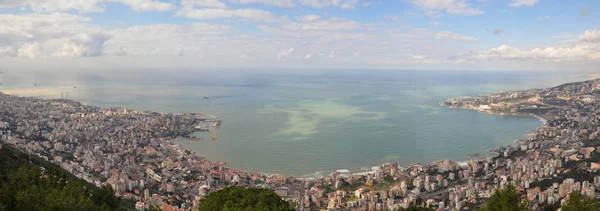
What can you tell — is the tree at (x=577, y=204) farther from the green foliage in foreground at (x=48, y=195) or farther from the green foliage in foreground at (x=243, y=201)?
the green foliage in foreground at (x=48, y=195)

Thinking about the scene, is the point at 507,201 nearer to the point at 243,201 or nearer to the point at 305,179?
the point at 243,201

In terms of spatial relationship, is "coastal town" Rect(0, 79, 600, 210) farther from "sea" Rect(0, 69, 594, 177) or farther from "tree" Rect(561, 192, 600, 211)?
"tree" Rect(561, 192, 600, 211)

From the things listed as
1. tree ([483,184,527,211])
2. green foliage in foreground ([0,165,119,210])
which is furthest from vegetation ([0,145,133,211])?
tree ([483,184,527,211])

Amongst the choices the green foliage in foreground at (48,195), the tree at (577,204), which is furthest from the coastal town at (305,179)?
the green foliage in foreground at (48,195)

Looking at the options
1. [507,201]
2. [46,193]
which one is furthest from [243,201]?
[507,201]

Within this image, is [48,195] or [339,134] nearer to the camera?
[48,195]

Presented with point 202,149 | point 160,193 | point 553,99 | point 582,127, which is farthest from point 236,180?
point 553,99

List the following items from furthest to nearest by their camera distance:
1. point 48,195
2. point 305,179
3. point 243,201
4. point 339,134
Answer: point 339,134 → point 305,179 → point 243,201 → point 48,195
